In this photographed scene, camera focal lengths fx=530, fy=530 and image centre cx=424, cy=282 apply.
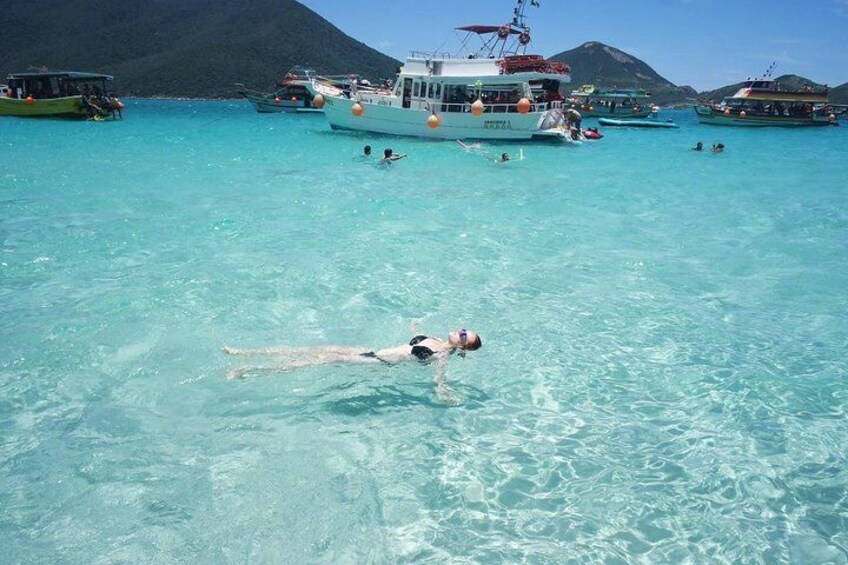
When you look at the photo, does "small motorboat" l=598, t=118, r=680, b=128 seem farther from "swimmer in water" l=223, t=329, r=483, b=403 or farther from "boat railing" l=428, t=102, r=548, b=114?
"swimmer in water" l=223, t=329, r=483, b=403

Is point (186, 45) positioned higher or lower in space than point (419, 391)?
higher

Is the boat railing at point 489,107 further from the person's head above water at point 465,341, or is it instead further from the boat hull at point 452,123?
the person's head above water at point 465,341

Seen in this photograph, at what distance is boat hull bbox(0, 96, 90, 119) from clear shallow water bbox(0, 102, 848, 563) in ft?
94.5

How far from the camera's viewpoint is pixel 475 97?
2842cm

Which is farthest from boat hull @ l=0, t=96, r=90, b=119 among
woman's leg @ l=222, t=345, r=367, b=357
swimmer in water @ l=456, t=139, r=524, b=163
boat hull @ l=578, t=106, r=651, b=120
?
boat hull @ l=578, t=106, r=651, b=120

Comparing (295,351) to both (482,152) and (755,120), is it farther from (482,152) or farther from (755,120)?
(755,120)

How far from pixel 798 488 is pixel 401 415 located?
338 centimetres

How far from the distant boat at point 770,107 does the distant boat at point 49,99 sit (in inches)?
2154

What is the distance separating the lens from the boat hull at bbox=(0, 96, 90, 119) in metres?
36.1

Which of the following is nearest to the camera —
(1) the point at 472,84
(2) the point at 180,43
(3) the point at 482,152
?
(3) the point at 482,152

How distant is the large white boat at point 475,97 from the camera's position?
27.8 meters

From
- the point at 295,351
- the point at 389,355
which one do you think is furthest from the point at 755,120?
the point at 295,351

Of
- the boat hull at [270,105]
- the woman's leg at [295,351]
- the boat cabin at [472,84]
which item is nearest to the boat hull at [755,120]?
the boat cabin at [472,84]

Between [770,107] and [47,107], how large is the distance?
6182 cm
